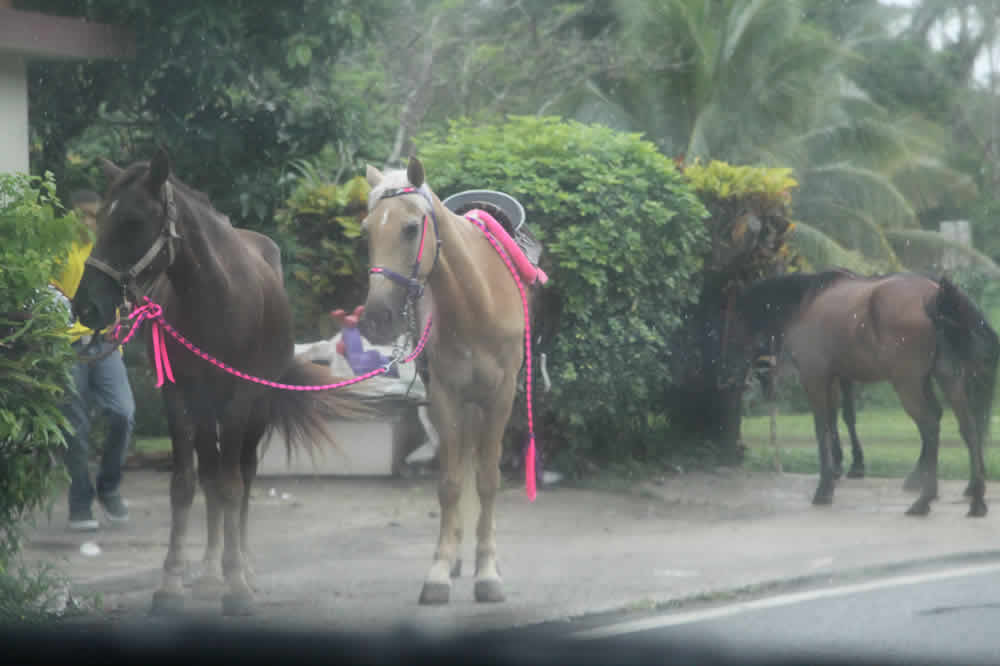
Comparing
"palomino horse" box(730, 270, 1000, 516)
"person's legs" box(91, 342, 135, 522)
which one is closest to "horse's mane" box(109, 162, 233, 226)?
"person's legs" box(91, 342, 135, 522)

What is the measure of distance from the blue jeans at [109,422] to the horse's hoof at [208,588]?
2130mm

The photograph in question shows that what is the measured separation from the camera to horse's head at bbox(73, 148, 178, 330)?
19.9ft

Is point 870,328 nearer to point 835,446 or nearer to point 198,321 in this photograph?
point 835,446

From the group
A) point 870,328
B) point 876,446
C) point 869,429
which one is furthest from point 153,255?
point 869,429

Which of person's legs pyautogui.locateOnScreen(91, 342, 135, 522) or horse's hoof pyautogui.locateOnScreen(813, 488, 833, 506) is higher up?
person's legs pyautogui.locateOnScreen(91, 342, 135, 522)

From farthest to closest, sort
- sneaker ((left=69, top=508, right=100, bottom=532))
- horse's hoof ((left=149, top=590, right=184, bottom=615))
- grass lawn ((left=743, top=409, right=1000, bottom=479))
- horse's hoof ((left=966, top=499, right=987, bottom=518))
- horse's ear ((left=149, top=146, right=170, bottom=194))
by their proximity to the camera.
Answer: grass lawn ((left=743, top=409, right=1000, bottom=479))
horse's hoof ((left=966, top=499, right=987, bottom=518))
sneaker ((left=69, top=508, right=100, bottom=532))
horse's hoof ((left=149, top=590, right=184, bottom=615))
horse's ear ((left=149, top=146, right=170, bottom=194))

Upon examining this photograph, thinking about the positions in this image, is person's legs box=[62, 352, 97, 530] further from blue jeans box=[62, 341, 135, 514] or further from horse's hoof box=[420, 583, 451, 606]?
horse's hoof box=[420, 583, 451, 606]

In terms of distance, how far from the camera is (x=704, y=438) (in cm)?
1198

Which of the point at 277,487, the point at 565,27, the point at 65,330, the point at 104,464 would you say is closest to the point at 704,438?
the point at 277,487

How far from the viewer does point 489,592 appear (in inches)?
258

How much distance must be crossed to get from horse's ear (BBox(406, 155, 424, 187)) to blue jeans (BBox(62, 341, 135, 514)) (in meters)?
3.03

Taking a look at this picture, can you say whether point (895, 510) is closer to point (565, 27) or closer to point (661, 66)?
point (661, 66)

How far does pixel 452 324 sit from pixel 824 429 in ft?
14.7

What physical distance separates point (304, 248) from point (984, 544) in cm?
556
